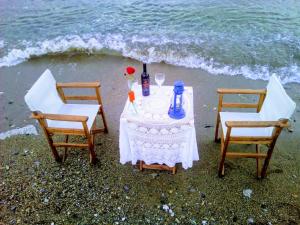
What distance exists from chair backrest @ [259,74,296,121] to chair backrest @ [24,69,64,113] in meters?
2.70

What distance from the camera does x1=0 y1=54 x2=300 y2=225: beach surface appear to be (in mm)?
2744

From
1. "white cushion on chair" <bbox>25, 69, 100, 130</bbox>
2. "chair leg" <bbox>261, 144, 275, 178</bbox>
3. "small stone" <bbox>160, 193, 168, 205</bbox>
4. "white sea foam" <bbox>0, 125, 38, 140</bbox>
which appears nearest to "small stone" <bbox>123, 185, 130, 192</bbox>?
"small stone" <bbox>160, 193, 168, 205</bbox>

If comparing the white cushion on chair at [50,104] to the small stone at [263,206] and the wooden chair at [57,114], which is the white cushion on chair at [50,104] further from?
the small stone at [263,206]

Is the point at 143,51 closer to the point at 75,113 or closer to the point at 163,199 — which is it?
the point at 75,113

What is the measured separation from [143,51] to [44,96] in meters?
3.29

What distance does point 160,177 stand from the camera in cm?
315

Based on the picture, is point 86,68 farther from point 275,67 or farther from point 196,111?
point 275,67

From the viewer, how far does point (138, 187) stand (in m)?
3.04

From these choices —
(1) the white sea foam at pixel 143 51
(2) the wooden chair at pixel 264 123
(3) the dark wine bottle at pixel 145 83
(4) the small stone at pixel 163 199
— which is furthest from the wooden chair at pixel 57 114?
(1) the white sea foam at pixel 143 51

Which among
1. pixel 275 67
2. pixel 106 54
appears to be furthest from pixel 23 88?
pixel 275 67

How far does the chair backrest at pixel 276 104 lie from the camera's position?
249cm

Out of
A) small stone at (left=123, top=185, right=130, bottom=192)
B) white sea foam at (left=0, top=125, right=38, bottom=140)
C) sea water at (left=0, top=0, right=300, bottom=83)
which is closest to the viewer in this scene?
small stone at (left=123, top=185, right=130, bottom=192)

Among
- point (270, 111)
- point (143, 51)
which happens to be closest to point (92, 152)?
point (270, 111)

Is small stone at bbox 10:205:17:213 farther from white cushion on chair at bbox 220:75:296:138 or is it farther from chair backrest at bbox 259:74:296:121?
chair backrest at bbox 259:74:296:121
